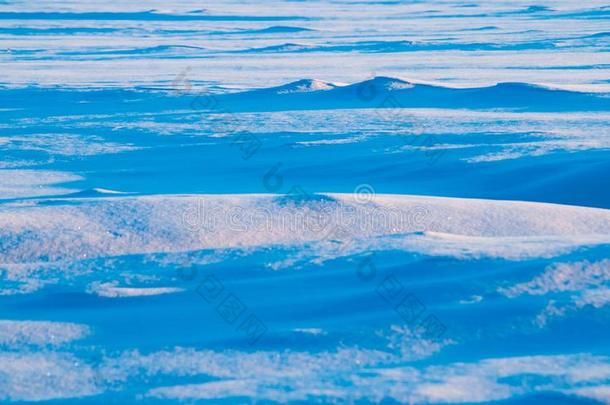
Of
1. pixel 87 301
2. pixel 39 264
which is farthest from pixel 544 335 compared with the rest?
pixel 39 264

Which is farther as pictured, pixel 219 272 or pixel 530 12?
pixel 530 12

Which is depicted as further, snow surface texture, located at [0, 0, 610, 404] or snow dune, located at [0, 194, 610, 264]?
snow dune, located at [0, 194, 610, 264]

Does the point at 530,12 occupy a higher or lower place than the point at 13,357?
higher

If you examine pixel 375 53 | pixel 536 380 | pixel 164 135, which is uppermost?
pixel 375 53

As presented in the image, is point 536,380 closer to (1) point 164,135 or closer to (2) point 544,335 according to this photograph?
(2) point 544,335

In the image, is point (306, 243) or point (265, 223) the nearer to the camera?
point (306, 243)

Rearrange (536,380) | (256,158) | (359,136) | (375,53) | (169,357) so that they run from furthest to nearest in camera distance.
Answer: (375,53), (359,136), (256,158), (169,357), (536,380)

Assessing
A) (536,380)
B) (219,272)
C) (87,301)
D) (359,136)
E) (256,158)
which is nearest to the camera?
(536,380)

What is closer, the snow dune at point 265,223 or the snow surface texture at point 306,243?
the snow surface texture at point 306,243
